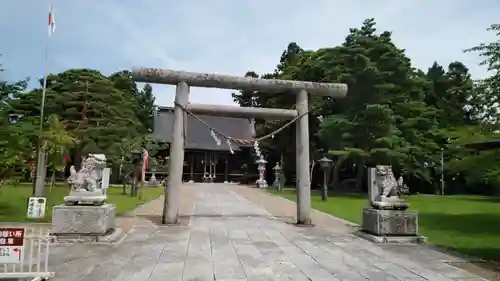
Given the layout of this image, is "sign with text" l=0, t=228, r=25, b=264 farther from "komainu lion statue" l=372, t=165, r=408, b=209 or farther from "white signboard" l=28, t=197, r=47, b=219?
"komainu lion statue" l=372, t=165, r=408, b=209

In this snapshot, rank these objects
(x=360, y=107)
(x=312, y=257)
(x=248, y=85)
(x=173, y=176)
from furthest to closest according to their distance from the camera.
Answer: (x=360, y=107) → (x=248, y=85) → (x=173, y=176) → (x=312, y=257)

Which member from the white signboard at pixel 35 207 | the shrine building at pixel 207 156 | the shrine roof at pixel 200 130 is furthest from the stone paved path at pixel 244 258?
the shrine building at pixel 207 156

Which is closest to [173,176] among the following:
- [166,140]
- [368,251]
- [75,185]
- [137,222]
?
[137,222]

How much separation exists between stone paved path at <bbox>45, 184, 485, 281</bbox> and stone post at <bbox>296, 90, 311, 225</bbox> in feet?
4.72

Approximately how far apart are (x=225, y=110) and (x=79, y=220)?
493cm

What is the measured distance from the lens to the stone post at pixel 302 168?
35.5 ft

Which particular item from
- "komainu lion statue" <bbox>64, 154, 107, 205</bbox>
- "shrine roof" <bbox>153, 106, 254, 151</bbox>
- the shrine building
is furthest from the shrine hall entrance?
"komainu lion statue" <bbox>64, 154, 107, 205</bbox>

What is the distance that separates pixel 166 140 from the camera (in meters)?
40.2

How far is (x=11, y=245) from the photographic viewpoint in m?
4.85

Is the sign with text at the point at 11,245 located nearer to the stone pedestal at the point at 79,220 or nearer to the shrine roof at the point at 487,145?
the stone pedestal at the point at 79,220

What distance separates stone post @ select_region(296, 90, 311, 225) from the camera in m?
10.8

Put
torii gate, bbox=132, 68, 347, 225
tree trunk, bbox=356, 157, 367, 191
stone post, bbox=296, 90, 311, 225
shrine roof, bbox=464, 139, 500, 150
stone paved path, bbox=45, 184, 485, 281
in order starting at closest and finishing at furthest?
stone paved path, bbox=45, 184, 485, 281 < shrine roof, bbox=464, 139, 500, 150 < torii gate, bbox=132, 68, 347, 225 < stone post, bbox=296, 90, 311, 225 < tree trunk, bbox=356, 157, 367, 191

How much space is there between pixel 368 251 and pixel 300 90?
17.9 ft

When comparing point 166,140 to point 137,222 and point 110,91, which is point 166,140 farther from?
point 137,222
